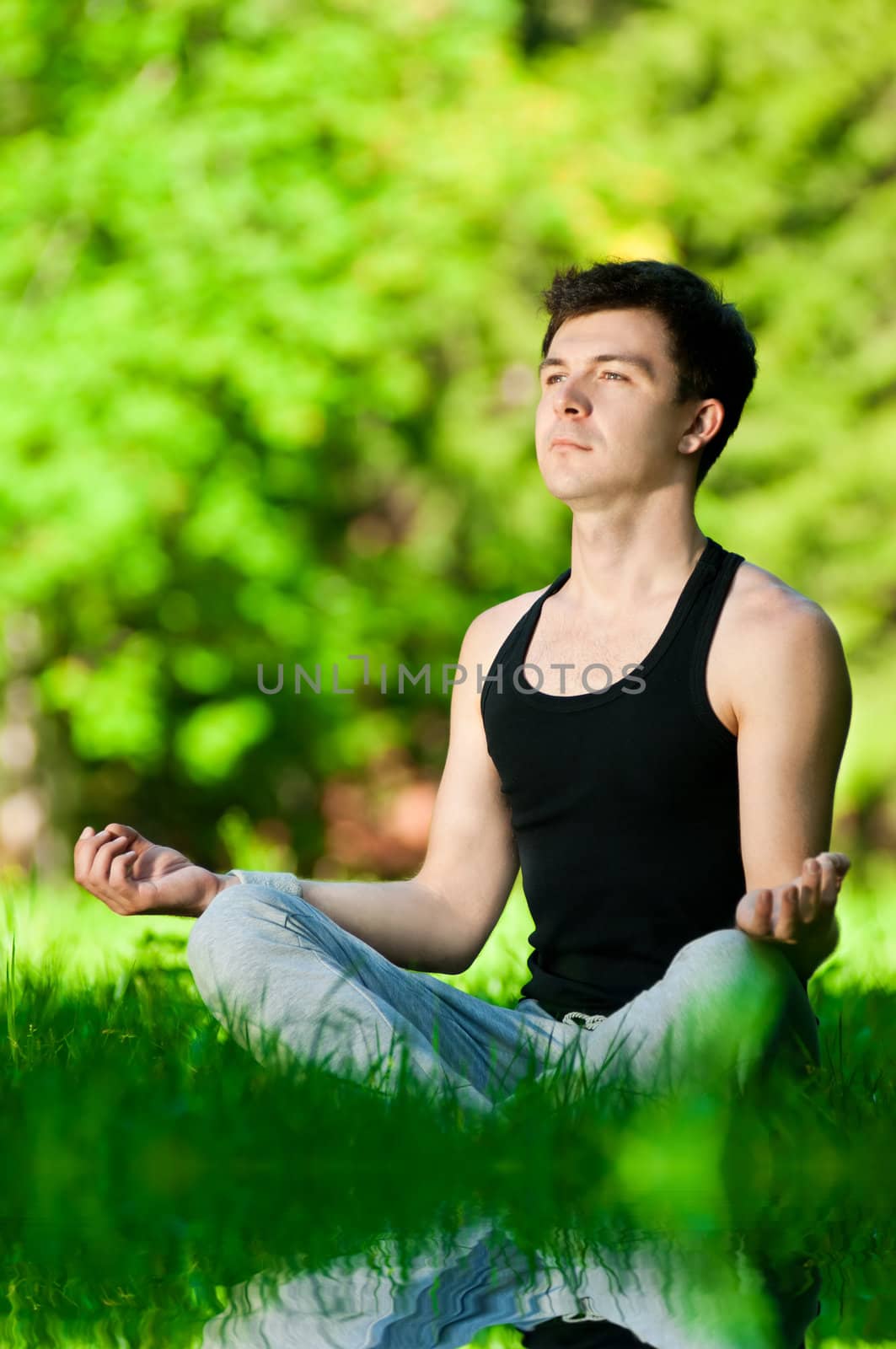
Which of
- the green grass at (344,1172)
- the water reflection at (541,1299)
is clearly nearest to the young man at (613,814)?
the green grass at (344,1172)

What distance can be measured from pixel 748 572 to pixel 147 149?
24.8 feet

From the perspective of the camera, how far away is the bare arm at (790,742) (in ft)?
8.63

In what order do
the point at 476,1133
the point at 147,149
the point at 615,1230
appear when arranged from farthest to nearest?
the point at 147,149 → the point at 476,1133 → the point at 615,1230

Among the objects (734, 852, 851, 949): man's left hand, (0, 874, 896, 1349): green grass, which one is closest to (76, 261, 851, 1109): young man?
(734, 852, 851, 949): man's left hand

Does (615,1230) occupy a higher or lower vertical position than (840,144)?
lower

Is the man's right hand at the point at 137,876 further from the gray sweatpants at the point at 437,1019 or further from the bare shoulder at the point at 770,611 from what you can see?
the bare shoulder at the point at 770,611

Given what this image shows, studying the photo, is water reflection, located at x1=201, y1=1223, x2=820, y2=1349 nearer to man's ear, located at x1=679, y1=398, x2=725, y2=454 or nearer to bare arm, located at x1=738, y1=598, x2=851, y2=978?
bare arm, located at x1=738, y1=598, x2=851, y2=978

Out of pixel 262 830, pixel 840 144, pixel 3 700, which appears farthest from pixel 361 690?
pixel 840 144

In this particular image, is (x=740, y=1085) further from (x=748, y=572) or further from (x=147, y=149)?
(x=147, y=149)

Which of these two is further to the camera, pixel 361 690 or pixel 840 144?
pixel 840 144

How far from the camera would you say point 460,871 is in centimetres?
321

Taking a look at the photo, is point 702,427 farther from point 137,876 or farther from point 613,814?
point 137,876

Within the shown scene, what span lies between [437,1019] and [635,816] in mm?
467

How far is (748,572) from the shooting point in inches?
115
